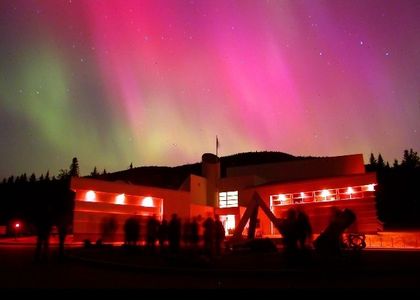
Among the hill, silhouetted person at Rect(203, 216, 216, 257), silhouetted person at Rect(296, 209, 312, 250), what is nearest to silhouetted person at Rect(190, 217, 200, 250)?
silhouetted person at Rect(203, 216, 216, 257)

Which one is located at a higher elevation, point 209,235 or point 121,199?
point 121,199

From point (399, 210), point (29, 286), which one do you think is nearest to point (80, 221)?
point (29, 286)

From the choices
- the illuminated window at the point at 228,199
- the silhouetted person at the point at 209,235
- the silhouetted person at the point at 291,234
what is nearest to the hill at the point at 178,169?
the illuminated window at the point at 228,199

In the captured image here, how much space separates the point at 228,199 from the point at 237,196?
1.44 metres

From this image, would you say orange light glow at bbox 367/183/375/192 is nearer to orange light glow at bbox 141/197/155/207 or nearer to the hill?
orange light glow at bbox 141/197/155/207

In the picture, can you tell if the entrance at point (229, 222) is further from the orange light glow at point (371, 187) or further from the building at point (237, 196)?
the orange light glow at point (371, 187)

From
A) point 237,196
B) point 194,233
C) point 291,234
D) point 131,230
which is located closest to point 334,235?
point 291,234

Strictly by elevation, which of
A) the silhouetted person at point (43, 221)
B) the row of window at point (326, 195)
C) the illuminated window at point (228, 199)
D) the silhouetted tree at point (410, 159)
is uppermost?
the silhouetted tree at point (410, 159)

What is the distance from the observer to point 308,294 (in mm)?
6555

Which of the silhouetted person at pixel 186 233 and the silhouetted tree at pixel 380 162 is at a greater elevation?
the silhouetted tree at pixel 380 162

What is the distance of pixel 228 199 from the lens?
141 feet

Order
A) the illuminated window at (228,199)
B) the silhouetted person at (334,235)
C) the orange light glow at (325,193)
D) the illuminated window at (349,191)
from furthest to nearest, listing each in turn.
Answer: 1. the illuminated window at (228,199)
2. the orange light glow at (325,193)
3. the illuminated window at (349,191)
4. the silhouetted person at (334,235)

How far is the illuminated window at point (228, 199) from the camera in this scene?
42.2m

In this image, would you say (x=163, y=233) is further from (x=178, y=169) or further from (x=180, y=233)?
(x=178, y=169)
